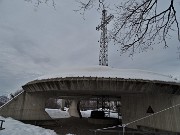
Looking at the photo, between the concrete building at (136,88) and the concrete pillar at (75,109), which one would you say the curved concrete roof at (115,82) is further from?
the concrete pillar at (75,109)

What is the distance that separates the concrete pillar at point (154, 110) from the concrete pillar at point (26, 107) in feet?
29.3

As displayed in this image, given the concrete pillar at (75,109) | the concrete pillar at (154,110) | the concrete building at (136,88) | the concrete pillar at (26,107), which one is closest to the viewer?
the concrete pillar at (154,110)

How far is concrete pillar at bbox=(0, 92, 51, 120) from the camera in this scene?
23.4 metres

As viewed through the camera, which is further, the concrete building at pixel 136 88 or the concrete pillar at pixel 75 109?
the concrete pillar at pixel 75 109

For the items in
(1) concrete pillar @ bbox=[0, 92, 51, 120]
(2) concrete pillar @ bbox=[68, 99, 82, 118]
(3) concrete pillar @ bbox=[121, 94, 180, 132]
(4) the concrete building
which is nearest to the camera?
(3) concrete pillar @ bbox=[121, 94, 180, 132]

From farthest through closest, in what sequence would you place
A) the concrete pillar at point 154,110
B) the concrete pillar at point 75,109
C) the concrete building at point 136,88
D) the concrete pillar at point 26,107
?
the concrete pillar at point 75,109, the concrete pillar at point 26,107, the concrete building at point 136,88, the concrete pillar at point 154,110

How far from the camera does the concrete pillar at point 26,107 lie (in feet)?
76.8

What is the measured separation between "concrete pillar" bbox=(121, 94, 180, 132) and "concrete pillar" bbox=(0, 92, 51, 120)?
29.3 feet

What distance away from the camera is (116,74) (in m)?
19.4

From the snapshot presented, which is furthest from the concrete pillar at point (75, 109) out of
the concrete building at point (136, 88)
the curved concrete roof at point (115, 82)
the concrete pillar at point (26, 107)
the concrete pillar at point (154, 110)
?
the curved concrete roof at point (115, 82)

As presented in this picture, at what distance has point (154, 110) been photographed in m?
19.8

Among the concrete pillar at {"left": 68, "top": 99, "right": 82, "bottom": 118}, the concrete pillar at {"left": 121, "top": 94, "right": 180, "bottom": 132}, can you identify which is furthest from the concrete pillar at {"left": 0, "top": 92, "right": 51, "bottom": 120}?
the concrete pillar at {"left": 68, "top": 99, "right": 82, "bottom": 118}

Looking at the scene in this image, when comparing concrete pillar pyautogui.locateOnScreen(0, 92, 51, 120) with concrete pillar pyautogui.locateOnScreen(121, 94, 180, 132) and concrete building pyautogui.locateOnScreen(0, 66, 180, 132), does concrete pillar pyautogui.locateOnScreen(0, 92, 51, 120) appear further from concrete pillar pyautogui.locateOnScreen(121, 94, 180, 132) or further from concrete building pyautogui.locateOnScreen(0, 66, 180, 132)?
concrete pillar pyautogui.locateOnScreen(121, 94, 180, 132)

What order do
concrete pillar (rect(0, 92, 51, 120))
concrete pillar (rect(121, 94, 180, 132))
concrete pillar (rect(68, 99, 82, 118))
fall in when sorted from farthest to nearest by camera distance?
concrete pillar (rect(68, 99, 82, 118)) → concrete pillar (rect(0, 92, 51, 120)) → concrete pillar (rect(121, 94, 180, 132))
